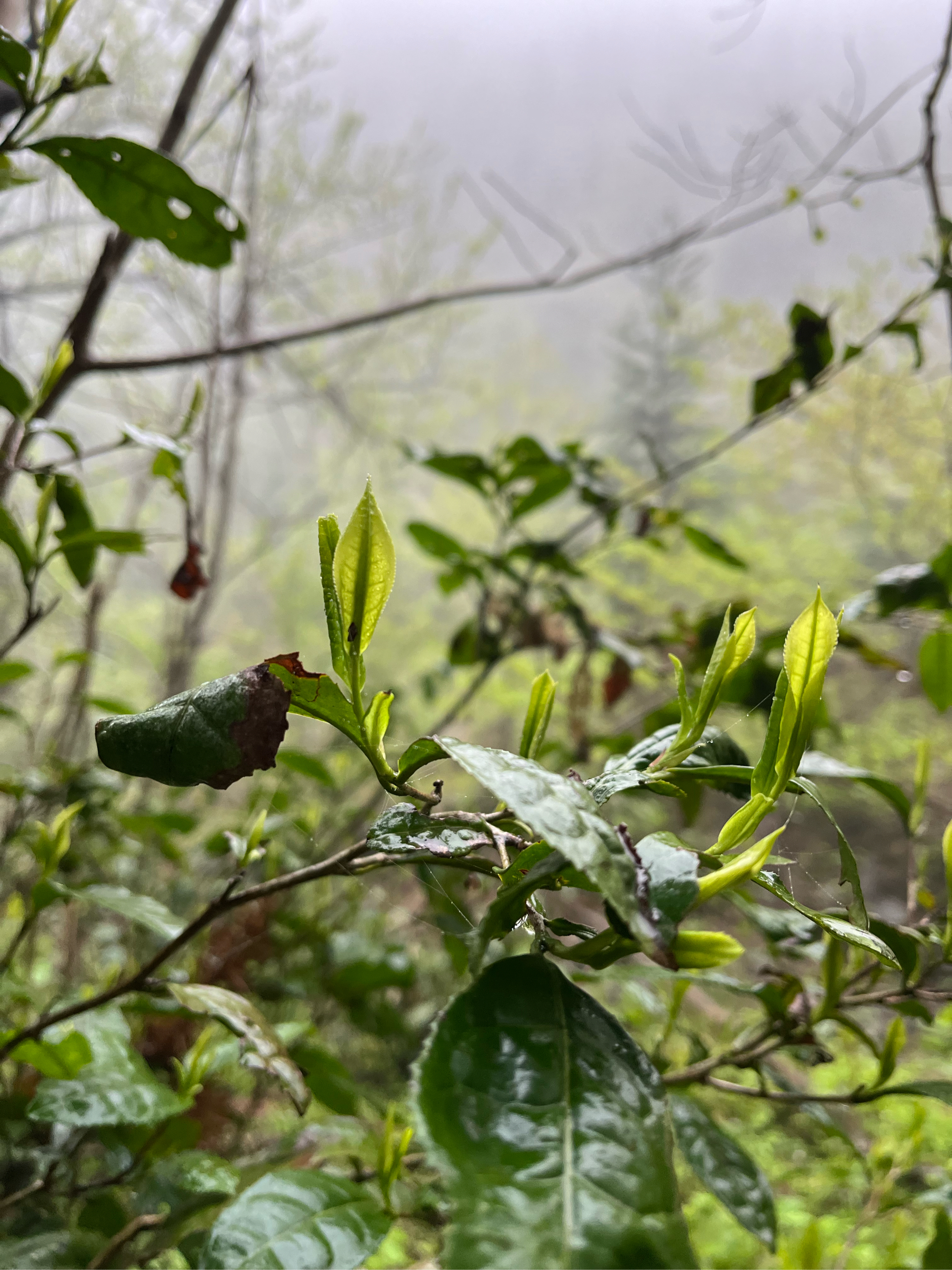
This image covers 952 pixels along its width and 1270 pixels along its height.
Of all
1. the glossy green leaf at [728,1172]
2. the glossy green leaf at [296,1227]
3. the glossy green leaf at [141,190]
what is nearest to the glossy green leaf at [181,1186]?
the glossy green leaf at [296,1227]

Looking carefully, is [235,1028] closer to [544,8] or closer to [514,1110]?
[514,1110]

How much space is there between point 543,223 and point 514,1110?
55.2 inches

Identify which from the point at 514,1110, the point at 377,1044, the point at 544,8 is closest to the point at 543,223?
the point at 514,1110

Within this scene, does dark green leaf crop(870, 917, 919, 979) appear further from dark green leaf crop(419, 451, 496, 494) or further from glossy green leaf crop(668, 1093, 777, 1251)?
dark green leaf crop(419, 451, 496, 494)

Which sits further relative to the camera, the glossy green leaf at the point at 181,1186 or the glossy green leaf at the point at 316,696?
the glossy green leaf at the point at 181,1186

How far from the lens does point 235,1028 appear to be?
0.27 m

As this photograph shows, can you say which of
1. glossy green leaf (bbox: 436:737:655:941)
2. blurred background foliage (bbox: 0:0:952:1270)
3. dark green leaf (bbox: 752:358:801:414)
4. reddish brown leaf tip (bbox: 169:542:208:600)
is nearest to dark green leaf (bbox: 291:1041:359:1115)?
blurred background foliage (bbox: 0:0:952:1270)

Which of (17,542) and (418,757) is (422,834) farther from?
(17,542)

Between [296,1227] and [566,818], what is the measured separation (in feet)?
0.74

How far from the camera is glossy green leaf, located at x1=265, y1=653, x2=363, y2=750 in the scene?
181mm

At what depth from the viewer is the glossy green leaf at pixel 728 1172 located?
1.16 feet

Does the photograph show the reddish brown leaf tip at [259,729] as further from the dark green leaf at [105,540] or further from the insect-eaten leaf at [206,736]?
the dark green leaf at [105,540]

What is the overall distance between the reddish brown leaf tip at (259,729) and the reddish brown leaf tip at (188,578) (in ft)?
0.79

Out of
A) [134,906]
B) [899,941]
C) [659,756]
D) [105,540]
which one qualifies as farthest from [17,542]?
[899,941]
